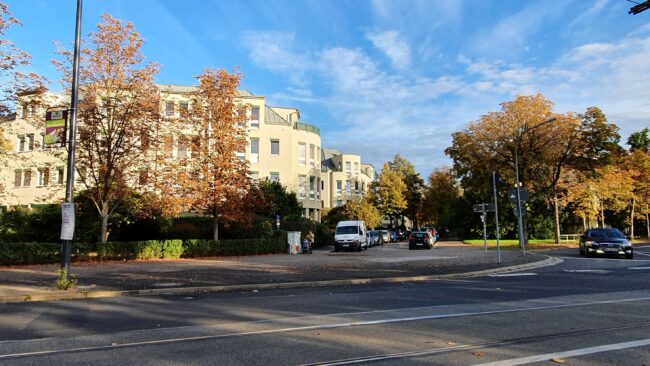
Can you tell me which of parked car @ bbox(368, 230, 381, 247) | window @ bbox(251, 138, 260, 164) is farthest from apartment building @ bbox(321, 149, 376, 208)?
window @ bbox(251, 138, 260, 164)

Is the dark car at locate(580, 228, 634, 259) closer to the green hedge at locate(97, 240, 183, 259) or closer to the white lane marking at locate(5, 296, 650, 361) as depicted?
the white lane marking at locate(5, 296, 650, 361)

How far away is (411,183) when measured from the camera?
80688 millimetres

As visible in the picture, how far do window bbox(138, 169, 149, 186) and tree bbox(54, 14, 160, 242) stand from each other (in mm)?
700

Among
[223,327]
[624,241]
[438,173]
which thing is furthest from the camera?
[438,173]

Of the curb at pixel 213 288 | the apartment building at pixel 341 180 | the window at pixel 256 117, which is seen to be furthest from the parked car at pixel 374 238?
the curb at pixel 213 288

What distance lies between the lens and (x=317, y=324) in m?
7.88

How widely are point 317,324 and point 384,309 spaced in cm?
202

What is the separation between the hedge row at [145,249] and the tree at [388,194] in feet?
126

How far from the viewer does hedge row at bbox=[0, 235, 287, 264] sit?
21.1 m

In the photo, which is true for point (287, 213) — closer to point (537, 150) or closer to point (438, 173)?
point (537, 150)

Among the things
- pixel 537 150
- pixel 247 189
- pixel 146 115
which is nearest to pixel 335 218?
pixel 537 150

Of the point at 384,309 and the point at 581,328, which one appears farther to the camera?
the point at 384,309

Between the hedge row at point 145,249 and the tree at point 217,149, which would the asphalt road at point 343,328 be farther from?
the tree at point 217,149

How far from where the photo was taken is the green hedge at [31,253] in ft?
67.7
